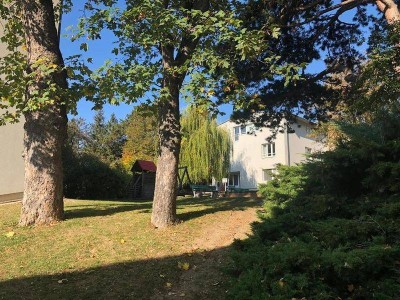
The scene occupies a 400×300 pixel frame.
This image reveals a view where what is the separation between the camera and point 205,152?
36688mm

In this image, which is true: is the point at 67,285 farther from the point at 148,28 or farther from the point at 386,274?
the point at 148,28

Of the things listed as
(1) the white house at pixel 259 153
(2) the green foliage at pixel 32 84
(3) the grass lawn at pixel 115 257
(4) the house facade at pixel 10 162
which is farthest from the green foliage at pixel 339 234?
(1) the white house at pixel 259 153

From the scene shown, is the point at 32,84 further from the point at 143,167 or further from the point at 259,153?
the point at 259,153

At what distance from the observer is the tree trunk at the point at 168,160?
8.77 m

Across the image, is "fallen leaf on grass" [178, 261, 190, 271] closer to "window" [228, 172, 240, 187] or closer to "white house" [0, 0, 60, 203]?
"white house" [0, 0, 60, 203]

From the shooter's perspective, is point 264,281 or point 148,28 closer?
point 264,281

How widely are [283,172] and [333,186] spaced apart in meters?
4.78

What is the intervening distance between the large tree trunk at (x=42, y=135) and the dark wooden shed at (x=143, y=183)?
616 inches

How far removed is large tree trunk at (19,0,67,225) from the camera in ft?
28.5

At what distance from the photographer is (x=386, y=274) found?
335 centimetres

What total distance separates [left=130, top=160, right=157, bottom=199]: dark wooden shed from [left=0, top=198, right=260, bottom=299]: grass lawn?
1479 centimetres

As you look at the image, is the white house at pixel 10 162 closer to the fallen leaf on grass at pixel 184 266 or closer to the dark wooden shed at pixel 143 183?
the dark wooden shed at pixel 143 183

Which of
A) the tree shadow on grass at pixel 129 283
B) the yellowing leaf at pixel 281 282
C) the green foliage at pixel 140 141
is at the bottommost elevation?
the tree shadow on grass at pixel 129 283

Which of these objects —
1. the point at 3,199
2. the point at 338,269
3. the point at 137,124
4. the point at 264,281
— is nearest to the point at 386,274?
the point at 338,269
